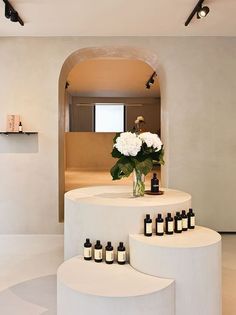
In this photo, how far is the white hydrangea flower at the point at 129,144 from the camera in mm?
2613

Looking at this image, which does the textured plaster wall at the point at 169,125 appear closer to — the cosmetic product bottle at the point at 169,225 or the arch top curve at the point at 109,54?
the arch top curve at the point at 109,54

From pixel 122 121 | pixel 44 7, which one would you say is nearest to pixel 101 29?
pixel 44 7

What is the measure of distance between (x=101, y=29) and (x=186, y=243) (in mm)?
3225

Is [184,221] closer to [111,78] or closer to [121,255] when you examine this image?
[121,255]

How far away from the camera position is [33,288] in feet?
9.84

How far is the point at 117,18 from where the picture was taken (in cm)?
407

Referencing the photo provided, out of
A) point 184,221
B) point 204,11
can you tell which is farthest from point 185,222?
point 204,11

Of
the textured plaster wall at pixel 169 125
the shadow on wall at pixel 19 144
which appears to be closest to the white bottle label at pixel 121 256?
the textured plaster wall at pixel 169 125

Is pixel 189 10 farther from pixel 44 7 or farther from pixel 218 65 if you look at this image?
pixel 44 7

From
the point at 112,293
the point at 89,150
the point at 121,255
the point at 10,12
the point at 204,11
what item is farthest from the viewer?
the point at 89,150

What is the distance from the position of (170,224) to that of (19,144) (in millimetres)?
2967

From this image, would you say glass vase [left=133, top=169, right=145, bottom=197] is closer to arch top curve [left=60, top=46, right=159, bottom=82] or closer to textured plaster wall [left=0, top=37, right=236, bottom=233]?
textured plaster wall [left=0, top=37, right=236, bottom=233]

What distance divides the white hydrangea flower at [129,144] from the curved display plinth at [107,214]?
39 cm

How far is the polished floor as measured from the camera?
2.67 meters
